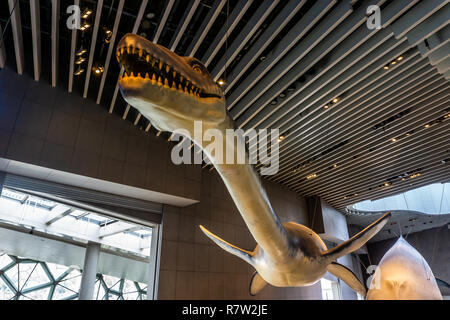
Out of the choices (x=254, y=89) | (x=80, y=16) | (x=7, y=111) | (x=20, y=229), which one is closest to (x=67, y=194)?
(x=7, y=111)

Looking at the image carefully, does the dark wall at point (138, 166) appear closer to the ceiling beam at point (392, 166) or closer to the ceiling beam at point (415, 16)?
the ceiling beam at point (392, 166)

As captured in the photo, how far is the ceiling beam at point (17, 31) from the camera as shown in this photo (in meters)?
4.56

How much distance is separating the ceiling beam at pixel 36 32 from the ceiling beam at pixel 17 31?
22 centimetres

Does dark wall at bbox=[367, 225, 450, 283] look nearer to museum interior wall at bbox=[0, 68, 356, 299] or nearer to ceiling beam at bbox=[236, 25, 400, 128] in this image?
museum interior wall at bbox=[0, 68, 356, 299]

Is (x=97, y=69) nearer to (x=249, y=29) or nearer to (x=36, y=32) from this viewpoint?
(x=36, y=32)

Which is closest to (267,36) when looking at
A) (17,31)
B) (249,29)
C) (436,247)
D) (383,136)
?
(249,29)

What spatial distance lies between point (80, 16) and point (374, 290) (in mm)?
5768

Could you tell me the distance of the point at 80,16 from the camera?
4.84m

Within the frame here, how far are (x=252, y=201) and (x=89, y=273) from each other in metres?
11.9

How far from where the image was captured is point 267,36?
507 centimetres

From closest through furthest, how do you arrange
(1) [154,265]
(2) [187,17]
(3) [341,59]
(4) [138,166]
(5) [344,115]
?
1. (2) [187,17]
2. (3) [341,59]
3. (5) [344,115]
4. (4) [138,166]
5. (1) [154,265]

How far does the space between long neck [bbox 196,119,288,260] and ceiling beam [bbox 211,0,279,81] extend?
2781 mm

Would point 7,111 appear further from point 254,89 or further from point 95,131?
point 254,89

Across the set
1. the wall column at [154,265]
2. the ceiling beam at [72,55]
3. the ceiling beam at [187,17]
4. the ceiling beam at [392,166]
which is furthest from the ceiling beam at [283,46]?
the ceiling beam at [392,166]
